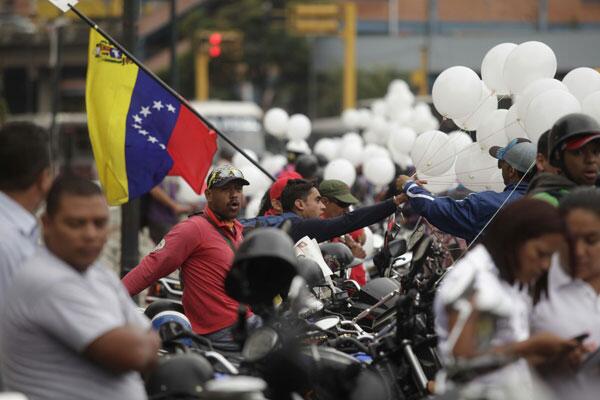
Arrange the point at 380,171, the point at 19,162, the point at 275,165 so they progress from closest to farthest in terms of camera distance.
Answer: the point at 19,162 < the point at 380,171 < the point at 275,165

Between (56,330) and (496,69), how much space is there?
632 cm

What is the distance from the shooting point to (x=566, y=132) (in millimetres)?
7012

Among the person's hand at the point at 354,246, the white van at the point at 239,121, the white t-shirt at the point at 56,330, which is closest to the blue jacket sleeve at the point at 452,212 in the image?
the person's hand at the point at 354,246

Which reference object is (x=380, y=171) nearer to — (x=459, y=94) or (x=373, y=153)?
(x=373, y=153)

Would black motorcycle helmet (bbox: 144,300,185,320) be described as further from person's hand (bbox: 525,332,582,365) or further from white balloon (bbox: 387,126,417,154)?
white balloon (bbox: 387,126,417,154)

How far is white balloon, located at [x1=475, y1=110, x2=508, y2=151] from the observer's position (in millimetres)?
9938

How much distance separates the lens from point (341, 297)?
847cm

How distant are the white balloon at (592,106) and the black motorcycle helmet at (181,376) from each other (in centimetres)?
413

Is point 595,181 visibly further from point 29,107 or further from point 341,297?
point 29,107

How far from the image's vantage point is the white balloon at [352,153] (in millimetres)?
20391

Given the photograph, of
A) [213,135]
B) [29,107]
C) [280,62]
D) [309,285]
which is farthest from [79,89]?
[309,285]

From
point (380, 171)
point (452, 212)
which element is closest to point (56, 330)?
point (452, 212)

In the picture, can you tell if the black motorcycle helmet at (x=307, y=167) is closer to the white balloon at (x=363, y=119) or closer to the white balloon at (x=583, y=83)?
the white balloon at (x=583, y=83)

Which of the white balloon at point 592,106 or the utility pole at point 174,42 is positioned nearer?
the white balloon at point 592,106
